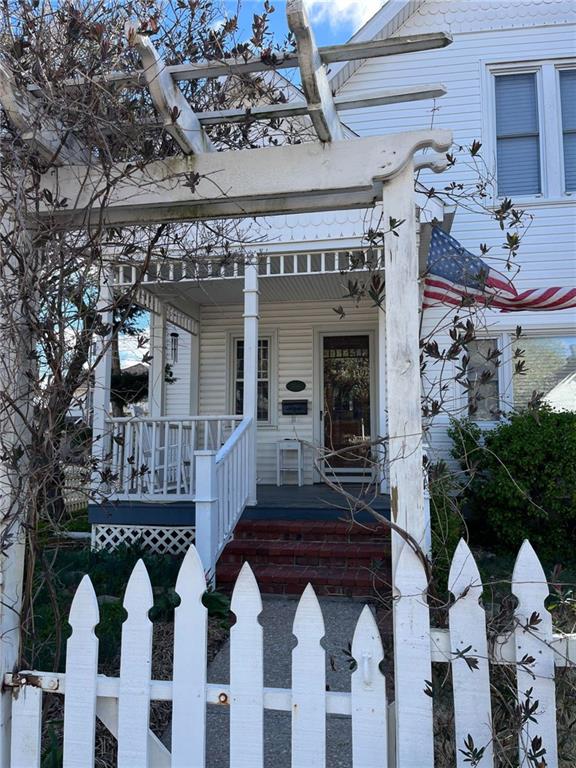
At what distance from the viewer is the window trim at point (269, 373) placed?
31.1 feet

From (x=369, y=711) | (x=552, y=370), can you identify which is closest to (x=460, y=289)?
(x=369, y=711)

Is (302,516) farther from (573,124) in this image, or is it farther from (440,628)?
(573,124)

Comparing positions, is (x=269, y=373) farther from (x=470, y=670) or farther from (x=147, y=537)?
(x=470, y=670)

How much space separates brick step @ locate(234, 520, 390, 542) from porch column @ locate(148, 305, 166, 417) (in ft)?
7.86

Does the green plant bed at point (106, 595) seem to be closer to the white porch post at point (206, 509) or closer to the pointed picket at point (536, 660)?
the white porch post at point (206, 509)

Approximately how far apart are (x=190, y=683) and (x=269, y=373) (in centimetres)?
784

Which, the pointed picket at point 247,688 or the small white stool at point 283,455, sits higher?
the small white stool at point 283,455

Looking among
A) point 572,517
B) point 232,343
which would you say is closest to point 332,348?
point 232,343

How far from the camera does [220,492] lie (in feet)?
18.4

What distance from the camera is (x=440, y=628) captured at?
1.84 metres

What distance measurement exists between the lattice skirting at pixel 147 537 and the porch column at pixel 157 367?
1.79 metres

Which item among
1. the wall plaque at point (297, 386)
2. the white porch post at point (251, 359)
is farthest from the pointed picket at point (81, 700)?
the wall plaque at point (297, 386)

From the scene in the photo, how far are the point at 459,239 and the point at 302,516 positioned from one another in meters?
4.68

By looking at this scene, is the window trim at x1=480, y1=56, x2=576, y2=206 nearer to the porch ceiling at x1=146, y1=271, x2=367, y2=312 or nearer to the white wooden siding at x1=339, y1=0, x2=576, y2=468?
the white wooden siding at x1=339, y1=0, x2=576, y2=468
